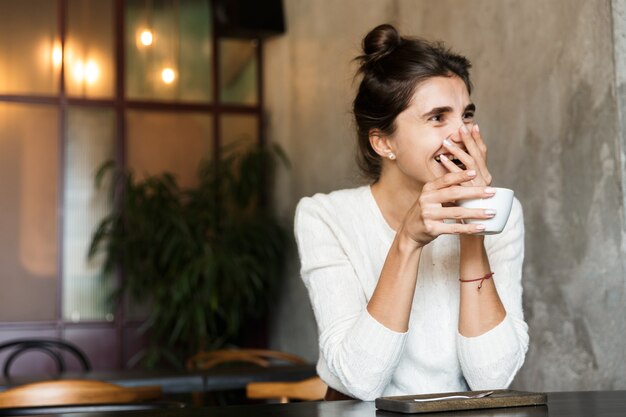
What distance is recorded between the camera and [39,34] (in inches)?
240

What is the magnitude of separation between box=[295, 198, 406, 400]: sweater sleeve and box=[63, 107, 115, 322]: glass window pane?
164 inches

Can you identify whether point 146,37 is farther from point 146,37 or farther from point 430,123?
point 430,123

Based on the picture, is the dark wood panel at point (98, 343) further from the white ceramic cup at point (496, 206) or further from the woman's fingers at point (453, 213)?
the white ceramic cup at point (496, 206)

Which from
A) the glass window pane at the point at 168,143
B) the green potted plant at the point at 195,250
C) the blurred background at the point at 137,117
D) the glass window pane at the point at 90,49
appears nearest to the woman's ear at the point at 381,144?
the blurred background at the point at 137,117

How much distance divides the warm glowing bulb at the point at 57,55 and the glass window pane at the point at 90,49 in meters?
0.04

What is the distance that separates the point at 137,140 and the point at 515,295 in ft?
15.0

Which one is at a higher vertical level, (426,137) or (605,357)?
(426,137)

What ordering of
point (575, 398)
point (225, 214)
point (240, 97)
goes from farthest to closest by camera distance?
point (240, 97)
point (225, 214)
point (575, 398)

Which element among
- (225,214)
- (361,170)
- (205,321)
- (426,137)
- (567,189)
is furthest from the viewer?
(225,214)

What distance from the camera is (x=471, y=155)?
1.75m

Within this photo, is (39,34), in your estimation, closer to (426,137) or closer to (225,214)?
(225,214)

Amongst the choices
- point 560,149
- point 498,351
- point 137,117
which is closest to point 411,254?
point 498,351

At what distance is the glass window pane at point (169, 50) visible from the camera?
6.25 meters

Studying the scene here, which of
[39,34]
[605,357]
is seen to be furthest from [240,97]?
[605,357]
